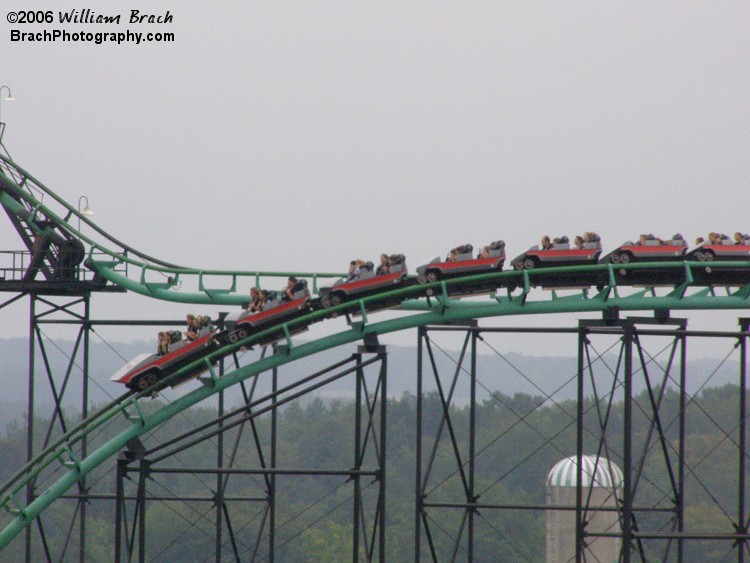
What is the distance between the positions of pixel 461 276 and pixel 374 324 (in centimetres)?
178

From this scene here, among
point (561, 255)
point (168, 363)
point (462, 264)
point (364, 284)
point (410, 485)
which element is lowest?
point (168, 363)

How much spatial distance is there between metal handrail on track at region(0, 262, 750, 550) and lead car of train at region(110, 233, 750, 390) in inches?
6.6

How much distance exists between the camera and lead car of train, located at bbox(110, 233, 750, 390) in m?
23.2

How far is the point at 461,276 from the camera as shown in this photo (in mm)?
23516

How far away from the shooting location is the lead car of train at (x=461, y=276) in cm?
2319

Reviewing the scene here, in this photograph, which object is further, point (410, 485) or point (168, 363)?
point (410, 485)

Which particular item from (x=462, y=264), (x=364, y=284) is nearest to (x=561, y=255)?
(x=462, y=264)

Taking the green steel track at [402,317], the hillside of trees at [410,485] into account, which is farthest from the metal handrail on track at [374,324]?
the hillside of trees at [410,485]

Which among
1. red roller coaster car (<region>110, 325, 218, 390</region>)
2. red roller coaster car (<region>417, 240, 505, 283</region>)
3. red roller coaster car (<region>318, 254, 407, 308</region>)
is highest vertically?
red roller coaster car (<region>417, 240, 505, 283</region>)

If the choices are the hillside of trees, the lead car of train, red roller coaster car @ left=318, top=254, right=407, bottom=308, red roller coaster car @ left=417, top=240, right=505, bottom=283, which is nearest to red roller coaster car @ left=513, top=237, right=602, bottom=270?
the lead car of train

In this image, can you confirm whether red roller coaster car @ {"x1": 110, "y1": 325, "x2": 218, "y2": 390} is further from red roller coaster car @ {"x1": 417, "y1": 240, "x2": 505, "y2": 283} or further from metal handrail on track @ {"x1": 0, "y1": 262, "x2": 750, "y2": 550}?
red roller coaster car @ {"x1": 417, "y1": 240, "x2": 505, "y2": 283}

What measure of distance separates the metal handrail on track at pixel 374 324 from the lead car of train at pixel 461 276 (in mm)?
167

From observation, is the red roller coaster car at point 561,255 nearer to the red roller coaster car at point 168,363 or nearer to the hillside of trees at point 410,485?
the red roller coaster car at point 168,363

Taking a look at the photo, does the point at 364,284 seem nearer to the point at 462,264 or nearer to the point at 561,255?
the point at 462,264
